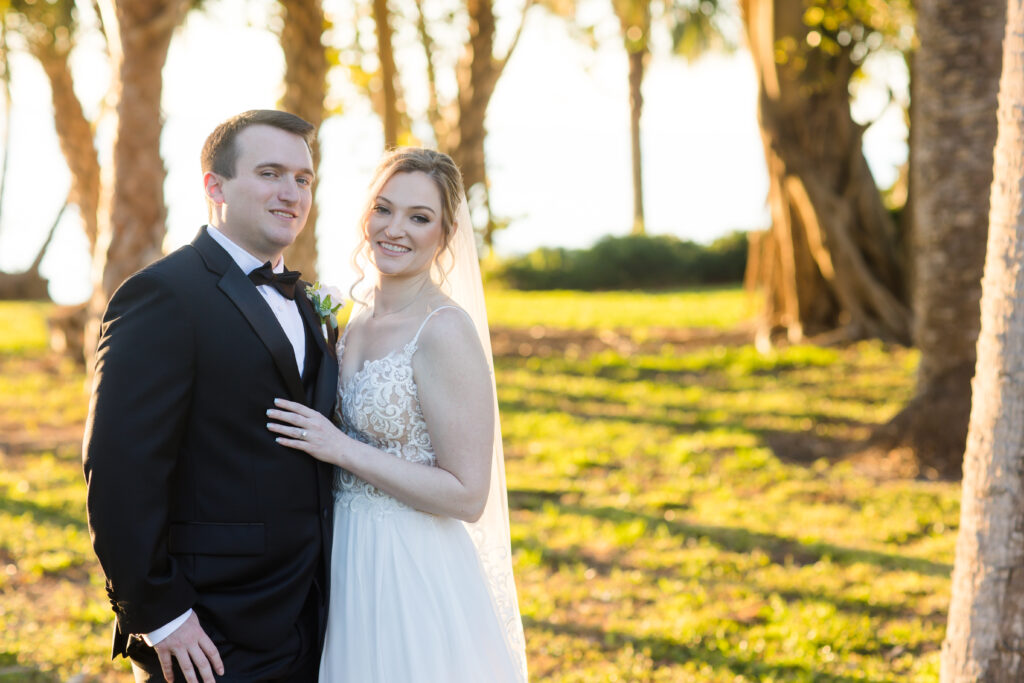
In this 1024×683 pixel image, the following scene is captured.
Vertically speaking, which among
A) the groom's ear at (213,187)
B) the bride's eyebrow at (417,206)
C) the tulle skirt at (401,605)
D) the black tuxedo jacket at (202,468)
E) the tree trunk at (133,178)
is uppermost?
the tree trunk at (133,178)

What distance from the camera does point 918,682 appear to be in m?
4.46

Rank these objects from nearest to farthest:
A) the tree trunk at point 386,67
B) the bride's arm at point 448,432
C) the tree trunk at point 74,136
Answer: the bride's arm at point 448,432 < the tree trunk at point 386,67 < the tree trunk at point 74,136

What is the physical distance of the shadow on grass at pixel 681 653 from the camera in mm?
4684

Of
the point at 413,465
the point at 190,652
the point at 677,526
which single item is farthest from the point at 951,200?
the point at 190,652

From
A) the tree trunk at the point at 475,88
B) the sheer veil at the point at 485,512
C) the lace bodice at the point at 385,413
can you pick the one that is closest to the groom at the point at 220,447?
the lace bodice at the point at 385,413

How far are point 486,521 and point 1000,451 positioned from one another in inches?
71.3

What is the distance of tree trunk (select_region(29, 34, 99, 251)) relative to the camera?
1464 centimetres

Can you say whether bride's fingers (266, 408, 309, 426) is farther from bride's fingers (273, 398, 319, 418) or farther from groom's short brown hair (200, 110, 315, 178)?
groom's short brown hair (200, 110, 315, 178)

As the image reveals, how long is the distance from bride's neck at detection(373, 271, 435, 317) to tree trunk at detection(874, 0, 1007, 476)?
567 centimetres

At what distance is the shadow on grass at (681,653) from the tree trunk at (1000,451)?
1196mm

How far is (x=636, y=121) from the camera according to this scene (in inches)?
1214

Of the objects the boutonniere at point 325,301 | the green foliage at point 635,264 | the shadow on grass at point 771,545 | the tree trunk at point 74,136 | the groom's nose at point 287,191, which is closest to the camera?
the groom's nose at point 287,191

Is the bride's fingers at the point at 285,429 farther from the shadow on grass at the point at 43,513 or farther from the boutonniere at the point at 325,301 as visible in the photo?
the shadow on grass at the point at 43,513

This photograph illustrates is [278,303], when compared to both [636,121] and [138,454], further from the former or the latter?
[636,121]
